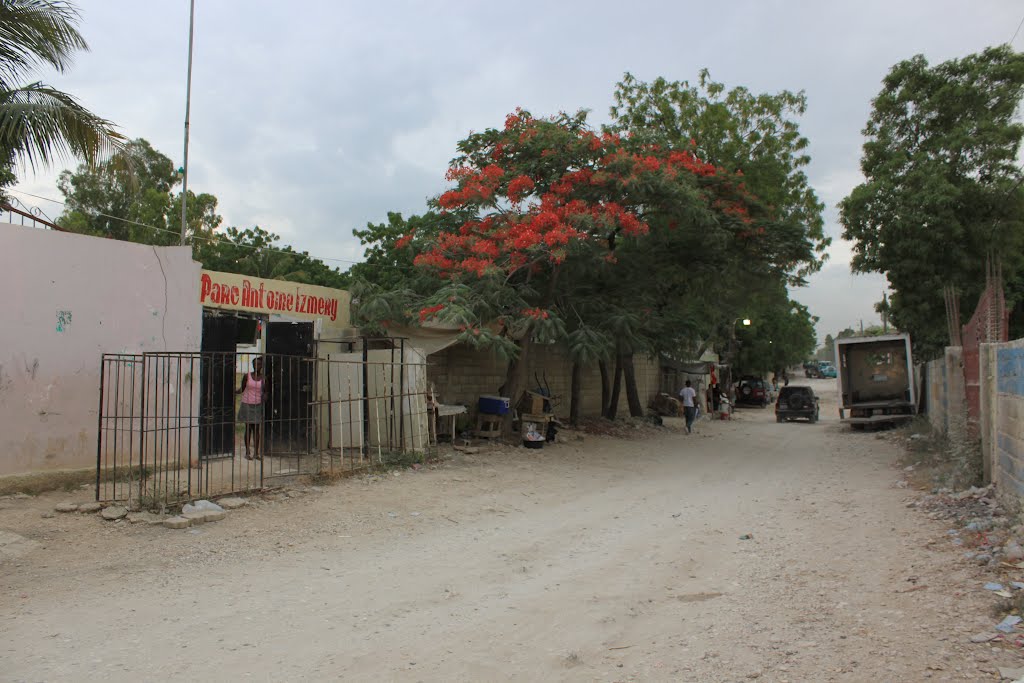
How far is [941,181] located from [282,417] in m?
14.3

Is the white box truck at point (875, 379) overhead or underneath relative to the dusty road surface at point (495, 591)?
overhead

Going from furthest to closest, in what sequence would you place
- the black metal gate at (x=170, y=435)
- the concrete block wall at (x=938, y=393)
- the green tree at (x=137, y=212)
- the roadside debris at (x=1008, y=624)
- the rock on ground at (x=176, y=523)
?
the green tree at (x=137, y=212), the concrete block wall at (x=938, y=393), the black metal gate at (x=170, y=435), the rock on ground at (x=176, y=523), the roadside debris at (x=1008, y=624)

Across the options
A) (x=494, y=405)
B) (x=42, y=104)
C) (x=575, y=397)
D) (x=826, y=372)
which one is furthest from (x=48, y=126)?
(x=826, y=372)

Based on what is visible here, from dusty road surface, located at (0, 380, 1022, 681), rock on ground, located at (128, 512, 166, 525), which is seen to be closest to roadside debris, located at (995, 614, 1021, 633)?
dusty road surface, located at (0, 380, 1022, 681)

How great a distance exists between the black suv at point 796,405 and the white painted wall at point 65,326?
80.8ft

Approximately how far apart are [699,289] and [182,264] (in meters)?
13.3

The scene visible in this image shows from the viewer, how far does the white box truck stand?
74.0ft

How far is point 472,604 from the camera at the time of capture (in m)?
5.50

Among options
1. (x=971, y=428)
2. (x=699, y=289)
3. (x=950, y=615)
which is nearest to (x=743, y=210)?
(x=699, y=289)

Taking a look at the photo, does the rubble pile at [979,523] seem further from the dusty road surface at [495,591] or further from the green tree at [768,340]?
the green tree at [768,340]

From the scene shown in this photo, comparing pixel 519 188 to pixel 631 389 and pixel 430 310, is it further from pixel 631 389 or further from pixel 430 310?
pixel 631 389

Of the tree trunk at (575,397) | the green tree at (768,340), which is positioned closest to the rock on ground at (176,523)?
the tree trunk at (575,397)

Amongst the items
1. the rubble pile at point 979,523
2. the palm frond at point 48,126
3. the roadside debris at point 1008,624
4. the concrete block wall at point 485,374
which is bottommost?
the roadside debris at point 1008,624

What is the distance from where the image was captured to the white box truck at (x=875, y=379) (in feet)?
74.0
